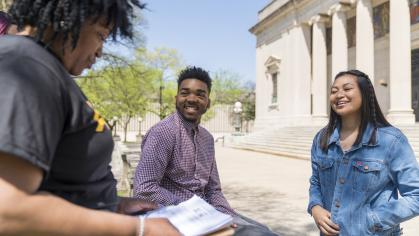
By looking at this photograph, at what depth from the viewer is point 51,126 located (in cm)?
102

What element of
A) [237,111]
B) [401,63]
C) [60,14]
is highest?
[401,63]

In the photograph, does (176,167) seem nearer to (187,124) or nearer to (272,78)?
(187,124)

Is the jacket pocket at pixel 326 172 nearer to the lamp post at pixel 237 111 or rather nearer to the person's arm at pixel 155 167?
the person's arm at pixel 155 167

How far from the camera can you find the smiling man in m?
2.56

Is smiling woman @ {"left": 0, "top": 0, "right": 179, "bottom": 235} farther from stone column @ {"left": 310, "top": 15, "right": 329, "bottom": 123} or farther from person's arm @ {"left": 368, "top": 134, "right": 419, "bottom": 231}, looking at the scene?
stone column @ {"left": 310, "top": 15, "right": 329, "bottom": 123}

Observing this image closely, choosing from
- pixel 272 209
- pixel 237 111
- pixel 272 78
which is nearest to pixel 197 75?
pixel 272 209

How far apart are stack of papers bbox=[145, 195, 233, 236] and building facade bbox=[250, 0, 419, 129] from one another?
59.4 feet

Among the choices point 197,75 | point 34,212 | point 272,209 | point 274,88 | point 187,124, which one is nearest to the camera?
point 34,212

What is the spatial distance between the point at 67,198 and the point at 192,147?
166cm

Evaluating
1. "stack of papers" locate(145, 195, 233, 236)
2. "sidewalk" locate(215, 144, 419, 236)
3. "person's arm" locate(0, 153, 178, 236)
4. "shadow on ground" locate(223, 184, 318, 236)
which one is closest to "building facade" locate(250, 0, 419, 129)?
"sidewalk" locate(215, 144, 419, 236)

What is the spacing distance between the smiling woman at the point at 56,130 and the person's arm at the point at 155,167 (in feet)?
3.60

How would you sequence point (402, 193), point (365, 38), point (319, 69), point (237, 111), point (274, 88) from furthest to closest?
point (274, 88) < point (237, 111) < point (319, 69) < point (365, 38) < point (402, 193)

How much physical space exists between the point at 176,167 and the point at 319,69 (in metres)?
23.2

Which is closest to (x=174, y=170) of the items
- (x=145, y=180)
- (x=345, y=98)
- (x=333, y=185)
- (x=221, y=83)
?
(x=145, y=180)
